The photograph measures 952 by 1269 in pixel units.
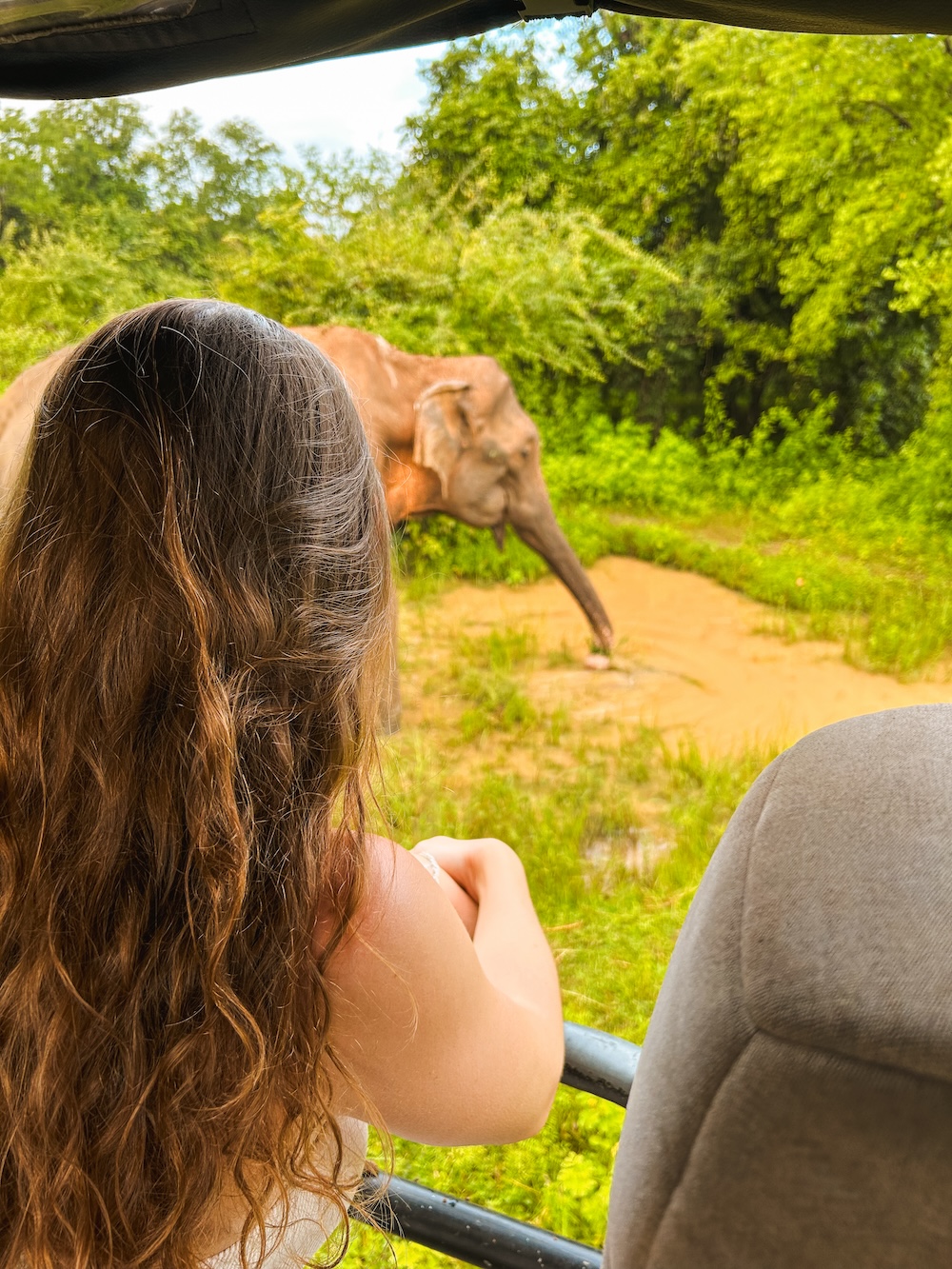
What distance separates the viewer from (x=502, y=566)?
12.2ft

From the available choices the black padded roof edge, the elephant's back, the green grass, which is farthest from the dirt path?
the black padded roof edge

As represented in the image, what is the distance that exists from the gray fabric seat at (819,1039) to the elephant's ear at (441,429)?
3.02 m

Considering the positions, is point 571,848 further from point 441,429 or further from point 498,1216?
point 498,1216

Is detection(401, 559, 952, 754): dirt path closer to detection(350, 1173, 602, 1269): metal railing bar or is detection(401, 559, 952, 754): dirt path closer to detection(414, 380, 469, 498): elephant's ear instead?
detection(414, 380, 469, 498): elephant's ear

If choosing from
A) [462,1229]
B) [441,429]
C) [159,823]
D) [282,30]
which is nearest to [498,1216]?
[462,1229]

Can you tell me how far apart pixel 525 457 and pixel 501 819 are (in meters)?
1.19

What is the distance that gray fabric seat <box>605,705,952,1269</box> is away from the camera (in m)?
0.20

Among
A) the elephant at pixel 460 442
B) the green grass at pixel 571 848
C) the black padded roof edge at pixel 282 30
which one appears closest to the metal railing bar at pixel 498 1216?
the black padded roof edge at pixel 282 30

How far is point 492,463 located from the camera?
3328 mm

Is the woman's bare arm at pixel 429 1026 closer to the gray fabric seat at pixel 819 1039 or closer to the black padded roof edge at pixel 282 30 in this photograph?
the gray fabric seat at pixel 819 1039

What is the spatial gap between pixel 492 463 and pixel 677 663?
92 cm

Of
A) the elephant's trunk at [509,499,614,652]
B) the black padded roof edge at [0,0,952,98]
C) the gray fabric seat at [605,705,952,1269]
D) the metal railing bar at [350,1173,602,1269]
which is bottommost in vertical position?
the elephant's trunk at [509,499,614,652]

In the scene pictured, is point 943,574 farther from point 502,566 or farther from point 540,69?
point 540,69

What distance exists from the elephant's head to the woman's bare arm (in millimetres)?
2817
